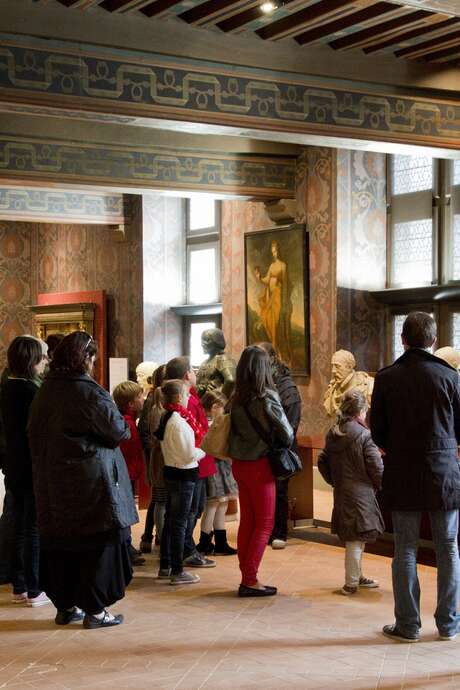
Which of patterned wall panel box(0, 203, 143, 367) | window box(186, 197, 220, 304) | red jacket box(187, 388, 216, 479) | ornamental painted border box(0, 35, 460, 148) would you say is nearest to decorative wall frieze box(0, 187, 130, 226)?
patterned wall panel box(0, 203, 143, 367)

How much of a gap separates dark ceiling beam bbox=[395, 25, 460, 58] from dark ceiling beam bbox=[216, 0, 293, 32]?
57.3 inches

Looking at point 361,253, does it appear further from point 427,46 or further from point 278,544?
point 278,544

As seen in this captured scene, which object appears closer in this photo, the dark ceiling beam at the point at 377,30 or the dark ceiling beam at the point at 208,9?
the dark ceiling beam at the point at 208,9

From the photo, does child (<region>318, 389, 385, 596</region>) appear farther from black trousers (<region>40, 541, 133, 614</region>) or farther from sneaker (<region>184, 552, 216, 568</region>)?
black trousers (<region>40, 541, 133, 614</region>)

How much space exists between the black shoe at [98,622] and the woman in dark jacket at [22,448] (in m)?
0.61

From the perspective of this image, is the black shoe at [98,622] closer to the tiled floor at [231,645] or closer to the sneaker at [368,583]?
the tiled floor at [231,645]

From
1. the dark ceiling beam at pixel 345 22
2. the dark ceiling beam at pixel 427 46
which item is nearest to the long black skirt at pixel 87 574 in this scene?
the dark ceiling beam at pixel 345 22

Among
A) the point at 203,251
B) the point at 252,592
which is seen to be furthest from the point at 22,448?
the point at 203,251

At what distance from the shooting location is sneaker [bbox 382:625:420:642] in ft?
18.3

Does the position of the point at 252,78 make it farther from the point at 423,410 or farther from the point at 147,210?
the point at 147,210

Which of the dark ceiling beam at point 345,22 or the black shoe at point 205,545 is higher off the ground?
the dark ceiling beam at point 345,22

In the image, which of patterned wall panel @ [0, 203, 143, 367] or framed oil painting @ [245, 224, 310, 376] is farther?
patterned wall panel @ [0, 203, 143, 367]

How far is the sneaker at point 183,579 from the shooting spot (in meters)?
7.17

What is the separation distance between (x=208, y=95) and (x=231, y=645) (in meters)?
4.25
